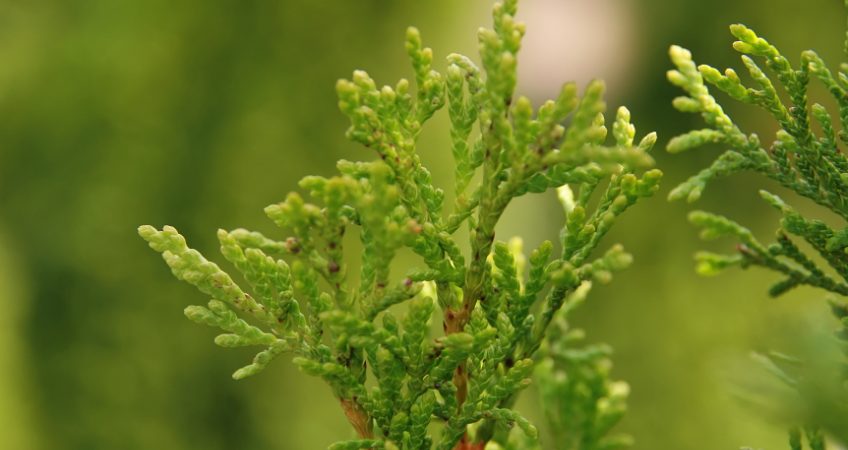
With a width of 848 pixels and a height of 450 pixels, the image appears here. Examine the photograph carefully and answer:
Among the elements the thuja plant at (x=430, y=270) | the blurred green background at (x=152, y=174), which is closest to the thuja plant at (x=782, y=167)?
the thuja plant at (x=430, y=270)

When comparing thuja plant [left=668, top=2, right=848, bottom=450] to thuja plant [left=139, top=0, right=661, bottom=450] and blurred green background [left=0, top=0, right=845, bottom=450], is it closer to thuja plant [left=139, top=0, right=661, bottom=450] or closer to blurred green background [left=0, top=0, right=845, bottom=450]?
thuja plant [left=139, top=0, right=661, bottom=450]

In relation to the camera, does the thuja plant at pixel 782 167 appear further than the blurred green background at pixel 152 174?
No

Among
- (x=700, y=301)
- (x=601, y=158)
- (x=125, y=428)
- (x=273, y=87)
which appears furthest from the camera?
(x=700, y=301)

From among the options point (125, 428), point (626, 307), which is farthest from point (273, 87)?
point (626, 307)

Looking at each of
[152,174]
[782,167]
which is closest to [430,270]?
[782,167]

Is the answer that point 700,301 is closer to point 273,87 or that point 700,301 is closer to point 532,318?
point 273,87

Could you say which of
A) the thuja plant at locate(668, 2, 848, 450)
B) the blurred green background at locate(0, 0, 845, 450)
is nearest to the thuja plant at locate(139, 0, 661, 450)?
the thuja plant at locate(668, 2, 848, 450)

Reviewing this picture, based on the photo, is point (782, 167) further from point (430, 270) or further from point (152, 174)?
point (152, 174)

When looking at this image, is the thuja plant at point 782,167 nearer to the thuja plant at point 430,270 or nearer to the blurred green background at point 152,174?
the thuja plant at point 430,270
